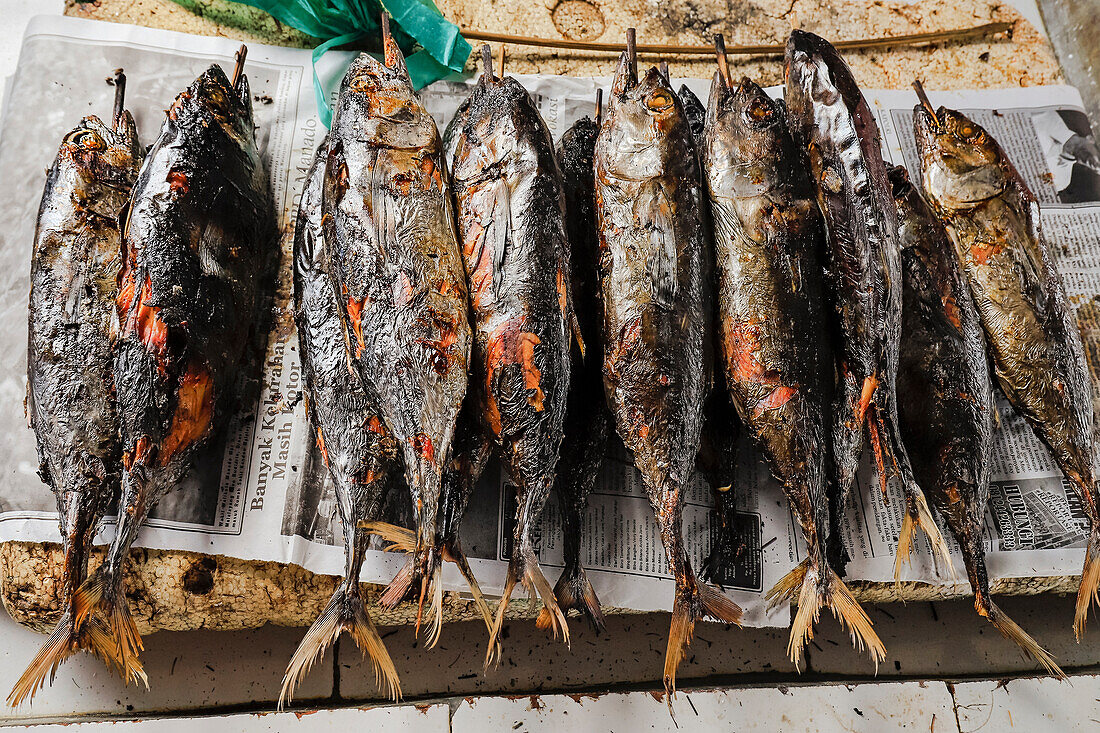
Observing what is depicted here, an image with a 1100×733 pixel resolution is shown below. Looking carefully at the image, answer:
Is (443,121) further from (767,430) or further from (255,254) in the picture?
(767,430)

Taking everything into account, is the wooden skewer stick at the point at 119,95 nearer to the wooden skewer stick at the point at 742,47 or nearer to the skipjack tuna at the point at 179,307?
the skipjack tuna at the point at 179,307

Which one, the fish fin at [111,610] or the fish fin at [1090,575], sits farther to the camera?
the fish fin at [1090,575]

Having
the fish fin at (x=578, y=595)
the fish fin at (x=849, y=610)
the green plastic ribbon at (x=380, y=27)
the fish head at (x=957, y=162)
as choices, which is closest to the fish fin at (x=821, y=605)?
the fish fin at (x=849, y=610)

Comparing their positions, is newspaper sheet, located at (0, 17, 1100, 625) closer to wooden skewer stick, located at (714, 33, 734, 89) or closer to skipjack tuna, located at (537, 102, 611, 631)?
skipjack tuna, located at (537, 102, 611, 631)

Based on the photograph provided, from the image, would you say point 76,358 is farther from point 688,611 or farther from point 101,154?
point 688,611

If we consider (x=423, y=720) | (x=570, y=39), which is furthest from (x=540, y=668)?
(x=570, y=39)

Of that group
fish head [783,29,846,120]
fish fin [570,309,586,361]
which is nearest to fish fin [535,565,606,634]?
fish fin [570,309,586,361]

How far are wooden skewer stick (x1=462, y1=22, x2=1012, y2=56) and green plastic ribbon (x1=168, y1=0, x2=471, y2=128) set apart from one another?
17 cm

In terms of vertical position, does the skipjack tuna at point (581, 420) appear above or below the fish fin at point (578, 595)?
above

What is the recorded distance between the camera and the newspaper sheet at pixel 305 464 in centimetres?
165

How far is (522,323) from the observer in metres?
1.43

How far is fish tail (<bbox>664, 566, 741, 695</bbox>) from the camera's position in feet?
4.73

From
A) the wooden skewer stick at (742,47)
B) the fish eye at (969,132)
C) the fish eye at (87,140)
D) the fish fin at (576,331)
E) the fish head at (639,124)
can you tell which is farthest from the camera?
the wooden skewer stick at (742,47)

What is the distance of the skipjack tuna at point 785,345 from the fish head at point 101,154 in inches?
62.4
